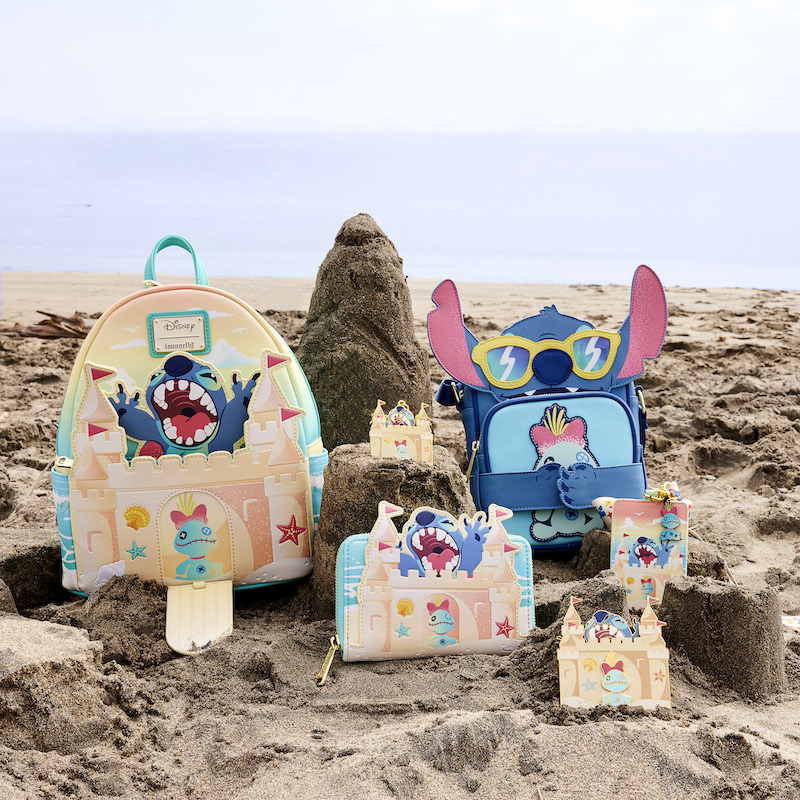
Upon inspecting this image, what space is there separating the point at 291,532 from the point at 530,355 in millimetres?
920

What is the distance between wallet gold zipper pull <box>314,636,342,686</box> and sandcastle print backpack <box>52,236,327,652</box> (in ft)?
1.08

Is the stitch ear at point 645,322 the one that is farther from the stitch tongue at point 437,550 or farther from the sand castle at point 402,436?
the stitch tongue at point 437,550

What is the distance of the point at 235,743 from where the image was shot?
183cm

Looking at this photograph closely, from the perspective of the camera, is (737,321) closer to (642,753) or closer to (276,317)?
(276,317)

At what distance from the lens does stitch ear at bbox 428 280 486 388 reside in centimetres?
288

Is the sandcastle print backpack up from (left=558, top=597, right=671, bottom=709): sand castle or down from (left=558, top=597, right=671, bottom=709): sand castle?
up

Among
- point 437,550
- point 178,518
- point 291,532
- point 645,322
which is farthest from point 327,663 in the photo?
point 645,322

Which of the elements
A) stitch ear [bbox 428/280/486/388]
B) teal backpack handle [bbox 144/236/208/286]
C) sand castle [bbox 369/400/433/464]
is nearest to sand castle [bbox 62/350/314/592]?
sand castle [bbox 369/400/433/464]

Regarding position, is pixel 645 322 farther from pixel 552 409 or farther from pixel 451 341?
pixel 451 341

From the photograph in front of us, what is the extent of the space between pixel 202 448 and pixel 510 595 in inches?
33.8

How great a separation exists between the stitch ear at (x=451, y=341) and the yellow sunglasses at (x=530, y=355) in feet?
0.10

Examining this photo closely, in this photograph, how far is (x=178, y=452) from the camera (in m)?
2.43

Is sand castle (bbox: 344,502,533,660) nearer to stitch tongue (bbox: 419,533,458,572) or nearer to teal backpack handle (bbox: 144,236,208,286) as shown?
stitch tongue (bbox: 419,533,458,572)

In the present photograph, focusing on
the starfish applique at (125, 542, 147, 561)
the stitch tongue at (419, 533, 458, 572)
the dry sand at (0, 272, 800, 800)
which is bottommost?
the dry sand at (0, 272, 800, 800)
